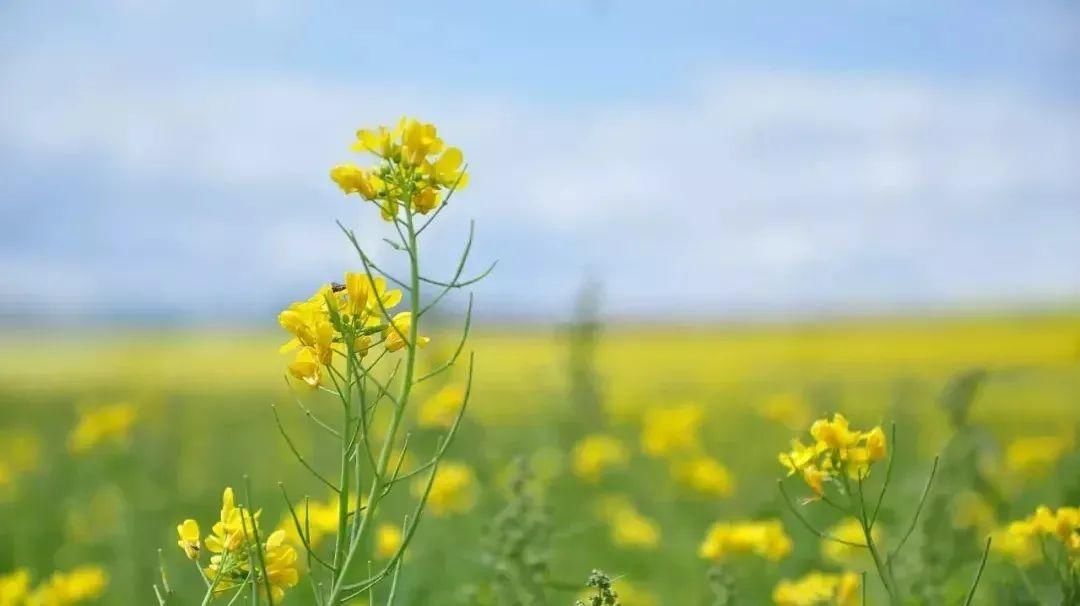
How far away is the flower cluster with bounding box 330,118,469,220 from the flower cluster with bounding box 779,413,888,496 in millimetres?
617

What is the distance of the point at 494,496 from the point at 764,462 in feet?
10.8

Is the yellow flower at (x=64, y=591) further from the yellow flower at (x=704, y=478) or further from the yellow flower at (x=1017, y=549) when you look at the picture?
the yellow flower at (x=1017, y=549)

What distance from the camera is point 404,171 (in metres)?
1.58

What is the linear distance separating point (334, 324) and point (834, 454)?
0.74 metres

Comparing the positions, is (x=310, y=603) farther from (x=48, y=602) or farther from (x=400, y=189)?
(x=400, y=189)

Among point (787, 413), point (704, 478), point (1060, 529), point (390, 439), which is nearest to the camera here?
point (390, 439)

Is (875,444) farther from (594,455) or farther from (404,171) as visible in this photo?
(594,455)

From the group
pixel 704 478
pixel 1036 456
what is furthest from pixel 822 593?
pixel 1036 456

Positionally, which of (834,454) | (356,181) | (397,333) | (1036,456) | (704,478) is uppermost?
(356,181)

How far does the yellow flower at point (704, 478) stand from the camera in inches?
145

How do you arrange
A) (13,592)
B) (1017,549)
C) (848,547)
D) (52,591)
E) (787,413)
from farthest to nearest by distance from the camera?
1. (787,413)
2. (848,547)
3. (1017,549)
4. (52,591)
5. (13,592)

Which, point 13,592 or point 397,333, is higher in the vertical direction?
point 397,333

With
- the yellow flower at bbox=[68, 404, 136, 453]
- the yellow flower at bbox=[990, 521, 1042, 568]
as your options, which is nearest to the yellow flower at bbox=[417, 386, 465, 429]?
the yellow flower at bbox=[68, 404, 136, 453]

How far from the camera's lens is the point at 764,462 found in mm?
6445
